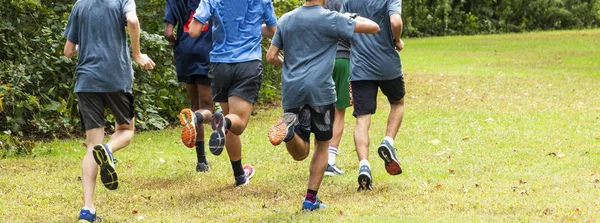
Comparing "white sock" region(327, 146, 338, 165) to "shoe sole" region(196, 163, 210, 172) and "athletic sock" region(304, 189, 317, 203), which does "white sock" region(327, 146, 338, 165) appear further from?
"athletic sock" region(304, 189, 317, 203)

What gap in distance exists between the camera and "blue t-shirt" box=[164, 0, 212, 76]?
27.4 ft

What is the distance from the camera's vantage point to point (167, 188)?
8125mm

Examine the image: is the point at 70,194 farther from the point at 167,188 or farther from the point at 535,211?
the point at 535,211

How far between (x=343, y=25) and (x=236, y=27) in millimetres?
1071

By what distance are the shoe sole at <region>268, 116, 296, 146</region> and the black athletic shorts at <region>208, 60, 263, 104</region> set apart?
91 centimetres

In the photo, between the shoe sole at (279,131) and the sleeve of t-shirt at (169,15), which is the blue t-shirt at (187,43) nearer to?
the sleeve of t-shirt at (169,15)

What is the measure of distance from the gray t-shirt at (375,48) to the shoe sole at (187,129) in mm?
1737

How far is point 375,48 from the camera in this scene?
7.88 meters

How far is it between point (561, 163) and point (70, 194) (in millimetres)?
4159

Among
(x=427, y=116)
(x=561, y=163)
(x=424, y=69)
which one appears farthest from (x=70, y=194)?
(x=424, y=69)

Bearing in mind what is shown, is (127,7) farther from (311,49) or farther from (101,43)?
(311,49)

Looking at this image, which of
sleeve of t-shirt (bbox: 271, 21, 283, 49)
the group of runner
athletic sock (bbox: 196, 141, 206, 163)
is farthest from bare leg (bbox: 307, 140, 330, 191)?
athletic sock (bbox: 196, 141, 206, 163)

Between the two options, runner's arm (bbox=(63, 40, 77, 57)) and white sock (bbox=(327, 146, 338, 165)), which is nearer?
runner's arm (bbox=(63, 40, 77, 57))

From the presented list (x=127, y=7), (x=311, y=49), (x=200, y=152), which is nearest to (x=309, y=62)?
(x=311, y=49)
